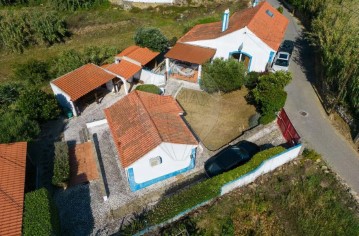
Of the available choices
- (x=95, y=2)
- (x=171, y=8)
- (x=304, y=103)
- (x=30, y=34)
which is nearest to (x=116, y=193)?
(x=304, y=103)

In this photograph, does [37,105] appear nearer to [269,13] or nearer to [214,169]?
[214,169]

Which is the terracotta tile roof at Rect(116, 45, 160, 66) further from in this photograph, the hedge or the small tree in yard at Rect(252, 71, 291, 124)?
the hedge

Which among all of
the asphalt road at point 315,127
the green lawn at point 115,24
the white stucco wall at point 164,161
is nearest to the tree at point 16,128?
the white stucco wall at point 164,161

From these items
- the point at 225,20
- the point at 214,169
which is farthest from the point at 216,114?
the point at 225,20

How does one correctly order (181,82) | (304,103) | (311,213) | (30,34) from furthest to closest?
1. (30,34)
2. (181,82)
3. (304,103)
4. (311,213)

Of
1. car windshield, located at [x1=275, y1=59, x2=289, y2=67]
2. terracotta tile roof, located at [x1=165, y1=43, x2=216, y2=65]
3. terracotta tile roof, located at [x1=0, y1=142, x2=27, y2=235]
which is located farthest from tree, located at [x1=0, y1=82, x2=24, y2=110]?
car windshield, located at [x1=275, y1=59, x2=289, y2=67]

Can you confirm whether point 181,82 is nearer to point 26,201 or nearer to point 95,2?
point 26,201
